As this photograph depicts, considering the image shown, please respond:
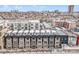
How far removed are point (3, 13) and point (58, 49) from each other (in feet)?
2.59

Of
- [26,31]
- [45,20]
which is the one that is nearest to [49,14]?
[45,20]

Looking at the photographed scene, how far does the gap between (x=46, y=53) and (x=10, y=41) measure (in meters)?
0.46

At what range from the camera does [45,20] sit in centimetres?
396

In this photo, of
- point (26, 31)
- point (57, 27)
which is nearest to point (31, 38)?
point (26, 31)

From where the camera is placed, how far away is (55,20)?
398 centimetres

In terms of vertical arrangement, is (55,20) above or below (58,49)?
above

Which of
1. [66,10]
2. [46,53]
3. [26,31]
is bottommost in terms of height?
[46,53]

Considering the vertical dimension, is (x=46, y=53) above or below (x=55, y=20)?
below

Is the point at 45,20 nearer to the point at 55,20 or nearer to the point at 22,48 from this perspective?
the point at 55,20

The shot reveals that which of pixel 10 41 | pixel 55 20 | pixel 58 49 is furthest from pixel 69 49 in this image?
pixel 10 41

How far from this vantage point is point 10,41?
3916 millimetres
